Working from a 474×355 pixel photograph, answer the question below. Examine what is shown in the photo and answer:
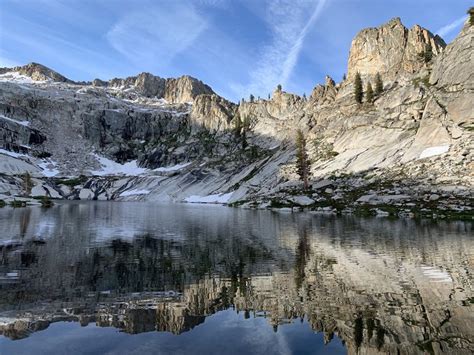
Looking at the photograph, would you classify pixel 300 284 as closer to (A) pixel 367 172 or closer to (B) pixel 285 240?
(B) pixel 285 240

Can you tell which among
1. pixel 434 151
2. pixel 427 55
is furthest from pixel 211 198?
pixel 427 55

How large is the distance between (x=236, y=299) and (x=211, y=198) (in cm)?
15807

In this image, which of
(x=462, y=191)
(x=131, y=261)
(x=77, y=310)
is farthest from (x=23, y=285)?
(x=462, y=191)

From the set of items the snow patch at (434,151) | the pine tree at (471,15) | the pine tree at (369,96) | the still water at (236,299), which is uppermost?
the pine tree at (471,15)

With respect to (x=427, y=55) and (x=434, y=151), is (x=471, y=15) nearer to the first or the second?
(x=427, y=55)

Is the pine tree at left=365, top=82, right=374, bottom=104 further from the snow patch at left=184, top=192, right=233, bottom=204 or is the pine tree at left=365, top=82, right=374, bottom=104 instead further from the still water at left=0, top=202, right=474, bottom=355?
the still water at left=0, top=202, right=474, bottom=355

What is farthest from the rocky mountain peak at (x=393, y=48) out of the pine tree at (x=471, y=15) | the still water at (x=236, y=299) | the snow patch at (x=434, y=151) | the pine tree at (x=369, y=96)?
the still water at (x=236, y=299)

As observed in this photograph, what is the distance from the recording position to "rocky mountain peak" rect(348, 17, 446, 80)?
17162 centimetres

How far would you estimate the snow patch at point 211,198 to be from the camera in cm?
16643

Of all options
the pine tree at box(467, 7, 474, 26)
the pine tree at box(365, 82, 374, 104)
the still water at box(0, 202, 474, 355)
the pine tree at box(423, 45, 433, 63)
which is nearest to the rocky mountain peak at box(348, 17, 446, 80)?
the pine tree at box(423, 45, 433, 63)

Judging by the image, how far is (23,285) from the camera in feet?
68.1

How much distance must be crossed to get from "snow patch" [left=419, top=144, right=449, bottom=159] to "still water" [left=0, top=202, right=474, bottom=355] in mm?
68672

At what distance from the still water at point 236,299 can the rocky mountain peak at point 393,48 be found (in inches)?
6209

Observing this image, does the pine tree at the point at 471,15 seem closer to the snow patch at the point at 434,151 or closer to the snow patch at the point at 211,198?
the snow patch at the point at 434,151
